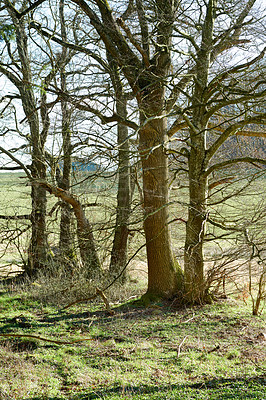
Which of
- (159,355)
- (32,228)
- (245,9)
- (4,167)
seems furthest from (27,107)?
(159,355)

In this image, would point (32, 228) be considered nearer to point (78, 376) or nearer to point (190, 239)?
point (190, 239)

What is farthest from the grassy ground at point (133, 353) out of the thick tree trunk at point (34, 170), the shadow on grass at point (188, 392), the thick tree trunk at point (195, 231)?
the thick tree trunk at point (34, 170)

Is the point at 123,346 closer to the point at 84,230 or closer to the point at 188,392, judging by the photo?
the point at 188,392

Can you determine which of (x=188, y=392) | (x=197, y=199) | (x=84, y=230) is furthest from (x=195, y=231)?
(x=188, y=392)

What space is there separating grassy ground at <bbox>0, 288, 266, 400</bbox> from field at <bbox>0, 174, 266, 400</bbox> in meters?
0.01

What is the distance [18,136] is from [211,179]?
18.2 feet

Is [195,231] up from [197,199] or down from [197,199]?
down

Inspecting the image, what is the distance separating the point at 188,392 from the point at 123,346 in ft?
6.60

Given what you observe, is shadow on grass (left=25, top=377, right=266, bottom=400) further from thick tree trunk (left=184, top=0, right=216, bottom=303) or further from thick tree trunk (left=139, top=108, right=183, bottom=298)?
thick tree trunk (left=139, top=108, right=183, bottom=298)

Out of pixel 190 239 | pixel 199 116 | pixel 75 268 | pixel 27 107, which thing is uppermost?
pixel 27 107

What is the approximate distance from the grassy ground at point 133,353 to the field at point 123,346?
0.01 metres

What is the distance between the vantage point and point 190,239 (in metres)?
8.48

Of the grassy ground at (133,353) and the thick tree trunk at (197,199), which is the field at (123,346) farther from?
the thick tree trunk at (197,199)

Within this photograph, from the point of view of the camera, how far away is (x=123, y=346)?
6398 millimetres
